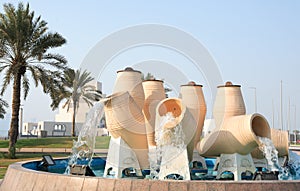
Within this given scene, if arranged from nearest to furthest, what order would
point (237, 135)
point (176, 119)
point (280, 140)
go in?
point (176, 119) < point (237, 135) < point (280, 140)

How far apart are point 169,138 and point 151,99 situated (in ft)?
9.20

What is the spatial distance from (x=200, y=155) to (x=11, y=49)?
15.2 m

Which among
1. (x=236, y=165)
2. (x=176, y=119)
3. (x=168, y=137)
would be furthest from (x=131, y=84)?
(x=236, y=165)

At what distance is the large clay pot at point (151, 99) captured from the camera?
13.3 m

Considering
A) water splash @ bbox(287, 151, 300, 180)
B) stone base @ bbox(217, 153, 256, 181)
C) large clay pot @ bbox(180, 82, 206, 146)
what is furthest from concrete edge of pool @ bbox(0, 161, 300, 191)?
water splash @ bbox(287, 151, 300, 180)

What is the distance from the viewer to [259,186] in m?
7.66

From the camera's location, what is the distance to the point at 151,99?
1355cm

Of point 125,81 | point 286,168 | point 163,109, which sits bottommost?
point 286,168

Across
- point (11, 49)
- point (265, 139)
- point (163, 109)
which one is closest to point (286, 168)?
point (265, 139)

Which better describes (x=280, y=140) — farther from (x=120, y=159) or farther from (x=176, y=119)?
(x=120, y=159)

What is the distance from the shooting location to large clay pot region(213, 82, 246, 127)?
13.5m

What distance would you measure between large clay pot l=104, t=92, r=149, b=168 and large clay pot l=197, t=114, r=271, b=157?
256cm

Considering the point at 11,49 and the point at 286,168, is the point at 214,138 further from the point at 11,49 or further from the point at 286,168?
the point at 11,49

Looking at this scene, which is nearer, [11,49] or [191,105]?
[191,105]
